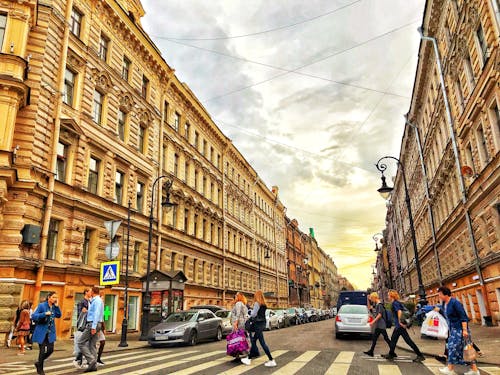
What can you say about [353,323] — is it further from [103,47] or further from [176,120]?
[176,120]

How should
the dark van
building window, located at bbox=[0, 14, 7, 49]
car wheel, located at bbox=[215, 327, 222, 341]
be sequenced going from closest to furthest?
building window, located at bbox=[0, 14, 7, 49], car wheel, located at bbox=[215, 327, 222, 341], the dark van

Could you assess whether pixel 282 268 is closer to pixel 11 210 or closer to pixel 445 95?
pixel 445 95

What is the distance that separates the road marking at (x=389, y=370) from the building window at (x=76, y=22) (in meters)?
20.6

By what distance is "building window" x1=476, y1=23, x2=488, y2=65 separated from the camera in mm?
16784

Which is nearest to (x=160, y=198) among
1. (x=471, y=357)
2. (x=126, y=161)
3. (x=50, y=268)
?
(x=126, y=161)

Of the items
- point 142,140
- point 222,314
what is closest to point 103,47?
point 142,140

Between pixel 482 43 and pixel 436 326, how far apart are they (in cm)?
1391

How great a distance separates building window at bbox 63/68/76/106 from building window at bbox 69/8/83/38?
2252 millimetres

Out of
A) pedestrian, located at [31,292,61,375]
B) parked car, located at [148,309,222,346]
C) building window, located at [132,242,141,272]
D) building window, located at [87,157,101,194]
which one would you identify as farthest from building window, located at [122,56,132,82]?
pedestrian, located at [31,292,61,375]

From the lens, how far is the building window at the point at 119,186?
2308 centimetres

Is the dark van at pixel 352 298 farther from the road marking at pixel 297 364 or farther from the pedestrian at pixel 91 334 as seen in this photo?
the pedestrian at pixel 91 334

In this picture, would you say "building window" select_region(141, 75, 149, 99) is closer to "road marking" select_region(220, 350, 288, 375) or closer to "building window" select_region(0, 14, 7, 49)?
"building window" select_region(0, 14, 7, 49)

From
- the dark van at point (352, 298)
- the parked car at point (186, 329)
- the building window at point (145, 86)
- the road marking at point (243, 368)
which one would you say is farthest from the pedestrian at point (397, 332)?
the dark van at point (352, 298)

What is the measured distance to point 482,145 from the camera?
1853cm
